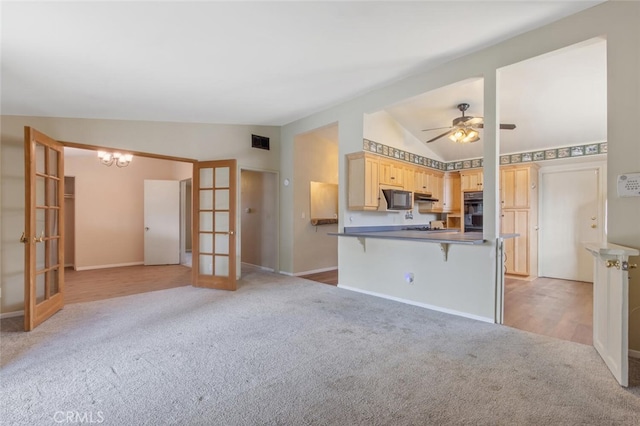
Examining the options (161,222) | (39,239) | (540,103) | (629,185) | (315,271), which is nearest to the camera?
(629,185)

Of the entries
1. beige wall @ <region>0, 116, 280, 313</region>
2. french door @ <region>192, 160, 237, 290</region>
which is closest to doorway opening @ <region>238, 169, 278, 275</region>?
beige wall @ <region>0, 116, 280, 313</region>

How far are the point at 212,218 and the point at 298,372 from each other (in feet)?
10.9

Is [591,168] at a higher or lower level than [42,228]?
→ higher

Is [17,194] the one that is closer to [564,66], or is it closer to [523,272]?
[564,66]

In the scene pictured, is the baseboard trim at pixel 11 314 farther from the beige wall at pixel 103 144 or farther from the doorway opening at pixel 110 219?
the doorway opening at pixel 110 219

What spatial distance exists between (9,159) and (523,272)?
756 cm

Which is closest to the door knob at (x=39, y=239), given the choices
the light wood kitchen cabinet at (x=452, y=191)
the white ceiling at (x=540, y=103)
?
the white ceiling at (x=540, y=103)

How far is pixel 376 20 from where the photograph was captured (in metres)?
2.44

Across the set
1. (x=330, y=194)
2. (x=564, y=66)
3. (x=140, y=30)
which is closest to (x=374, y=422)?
(x=140, y=30)

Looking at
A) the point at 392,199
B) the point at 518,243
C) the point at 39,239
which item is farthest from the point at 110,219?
the point at 518,243

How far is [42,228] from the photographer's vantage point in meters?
3.33

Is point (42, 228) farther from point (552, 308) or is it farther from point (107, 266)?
point (552, 308)

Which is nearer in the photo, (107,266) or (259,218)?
(259,218)

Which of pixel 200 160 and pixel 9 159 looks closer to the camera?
pixel 9 159
